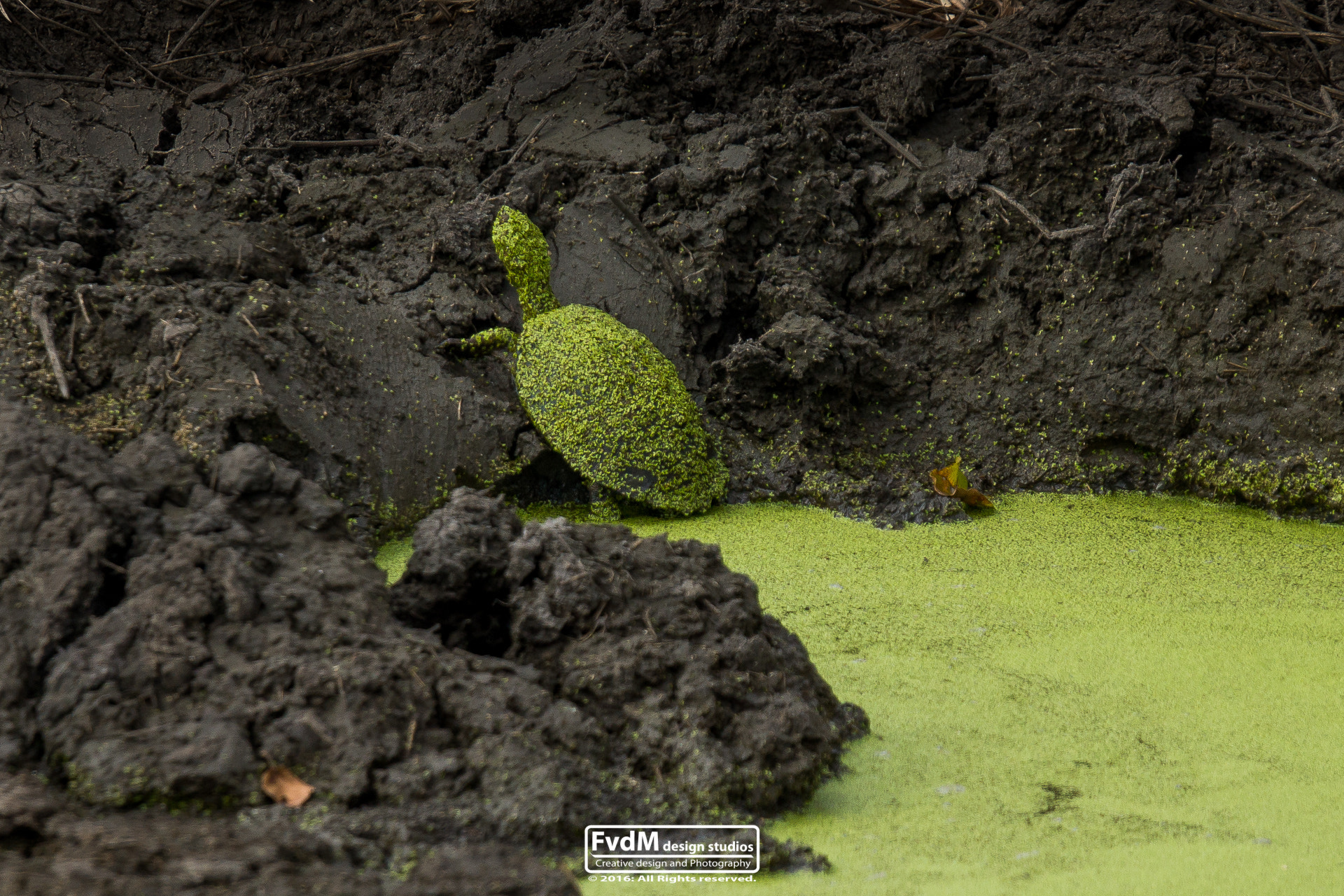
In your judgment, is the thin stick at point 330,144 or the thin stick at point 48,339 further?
the thin stick at point 330,144

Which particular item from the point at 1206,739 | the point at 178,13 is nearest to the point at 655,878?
the point at 1206,739

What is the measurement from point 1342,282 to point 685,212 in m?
2.55

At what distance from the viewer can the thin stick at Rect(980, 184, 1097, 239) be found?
4.19 metres

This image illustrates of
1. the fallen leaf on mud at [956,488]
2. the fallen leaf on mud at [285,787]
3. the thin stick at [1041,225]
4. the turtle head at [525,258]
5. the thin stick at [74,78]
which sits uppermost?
the thin stick at [74,78]

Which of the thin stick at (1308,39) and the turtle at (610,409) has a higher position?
the thin stick at (1308,39)

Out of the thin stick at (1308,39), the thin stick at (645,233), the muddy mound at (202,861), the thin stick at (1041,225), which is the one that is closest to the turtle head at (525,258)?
the thin stick at (645,233)

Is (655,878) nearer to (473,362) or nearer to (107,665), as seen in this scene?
(107,665)

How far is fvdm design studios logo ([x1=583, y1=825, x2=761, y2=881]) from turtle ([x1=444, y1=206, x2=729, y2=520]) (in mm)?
2051

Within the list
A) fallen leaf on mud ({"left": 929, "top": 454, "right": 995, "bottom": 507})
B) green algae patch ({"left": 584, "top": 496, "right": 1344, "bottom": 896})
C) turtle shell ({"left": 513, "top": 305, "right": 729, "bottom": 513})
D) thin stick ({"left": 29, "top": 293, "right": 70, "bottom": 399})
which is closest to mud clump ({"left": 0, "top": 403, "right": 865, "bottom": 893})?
green algae patch ({"left": 584, "top": 496, "right": 1344, "bottom": 896})

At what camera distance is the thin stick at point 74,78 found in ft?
17.2

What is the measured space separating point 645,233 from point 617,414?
1.01m

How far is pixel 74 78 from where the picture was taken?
17.3 feet

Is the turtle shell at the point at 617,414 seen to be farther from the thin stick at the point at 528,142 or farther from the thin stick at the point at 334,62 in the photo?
the thin stick at the point at 334,62

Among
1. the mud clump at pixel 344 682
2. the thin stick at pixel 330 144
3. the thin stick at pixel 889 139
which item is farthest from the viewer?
the thin stick at pixel 330 144
